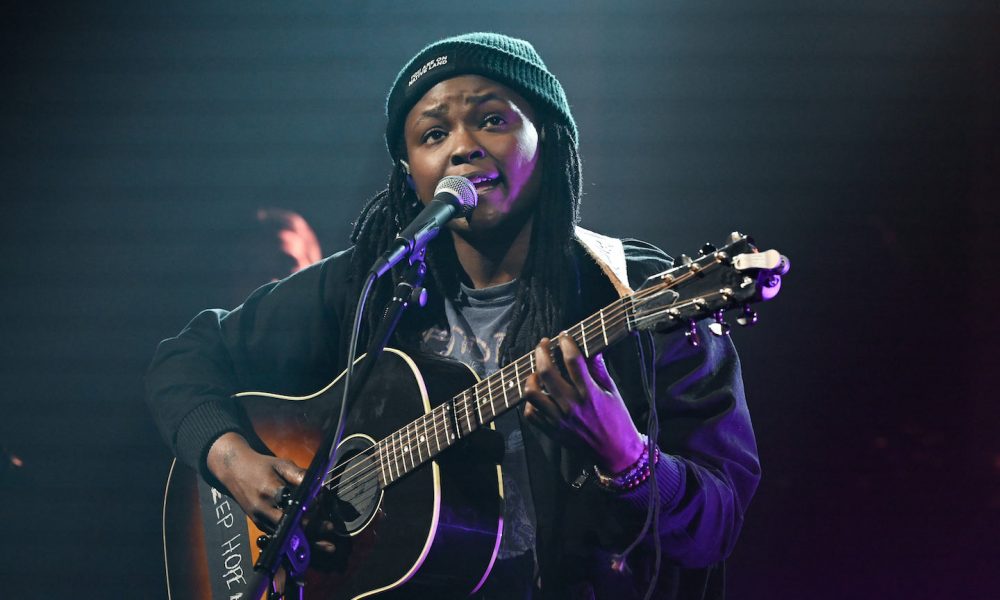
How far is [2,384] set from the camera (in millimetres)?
3258

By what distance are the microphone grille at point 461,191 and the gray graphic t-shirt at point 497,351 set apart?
51 centimetres

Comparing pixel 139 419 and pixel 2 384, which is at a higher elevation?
pixel 2 384

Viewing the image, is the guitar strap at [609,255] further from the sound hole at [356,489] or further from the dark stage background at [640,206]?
the sound hole at [356,489]

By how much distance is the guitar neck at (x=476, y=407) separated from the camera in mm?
1842

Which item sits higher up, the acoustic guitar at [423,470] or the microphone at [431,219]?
the microphone at [431,219]

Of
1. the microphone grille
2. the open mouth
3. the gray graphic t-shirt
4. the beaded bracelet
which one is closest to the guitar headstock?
the beaded bracelet

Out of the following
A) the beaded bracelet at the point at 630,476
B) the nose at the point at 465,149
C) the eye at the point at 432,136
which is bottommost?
the beaded bracelet at the point at 630,476

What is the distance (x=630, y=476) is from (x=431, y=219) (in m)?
0.74

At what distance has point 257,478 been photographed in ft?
7.73

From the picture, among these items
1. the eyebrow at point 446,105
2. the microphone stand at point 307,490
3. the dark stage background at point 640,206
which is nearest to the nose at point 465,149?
the eyebrow at point 446,105

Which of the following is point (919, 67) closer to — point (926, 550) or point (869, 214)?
point (869, 214)

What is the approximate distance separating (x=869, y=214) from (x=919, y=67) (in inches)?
21.1

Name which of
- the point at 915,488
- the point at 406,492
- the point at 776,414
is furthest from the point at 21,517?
the point at 915,488

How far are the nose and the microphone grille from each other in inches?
11.7
